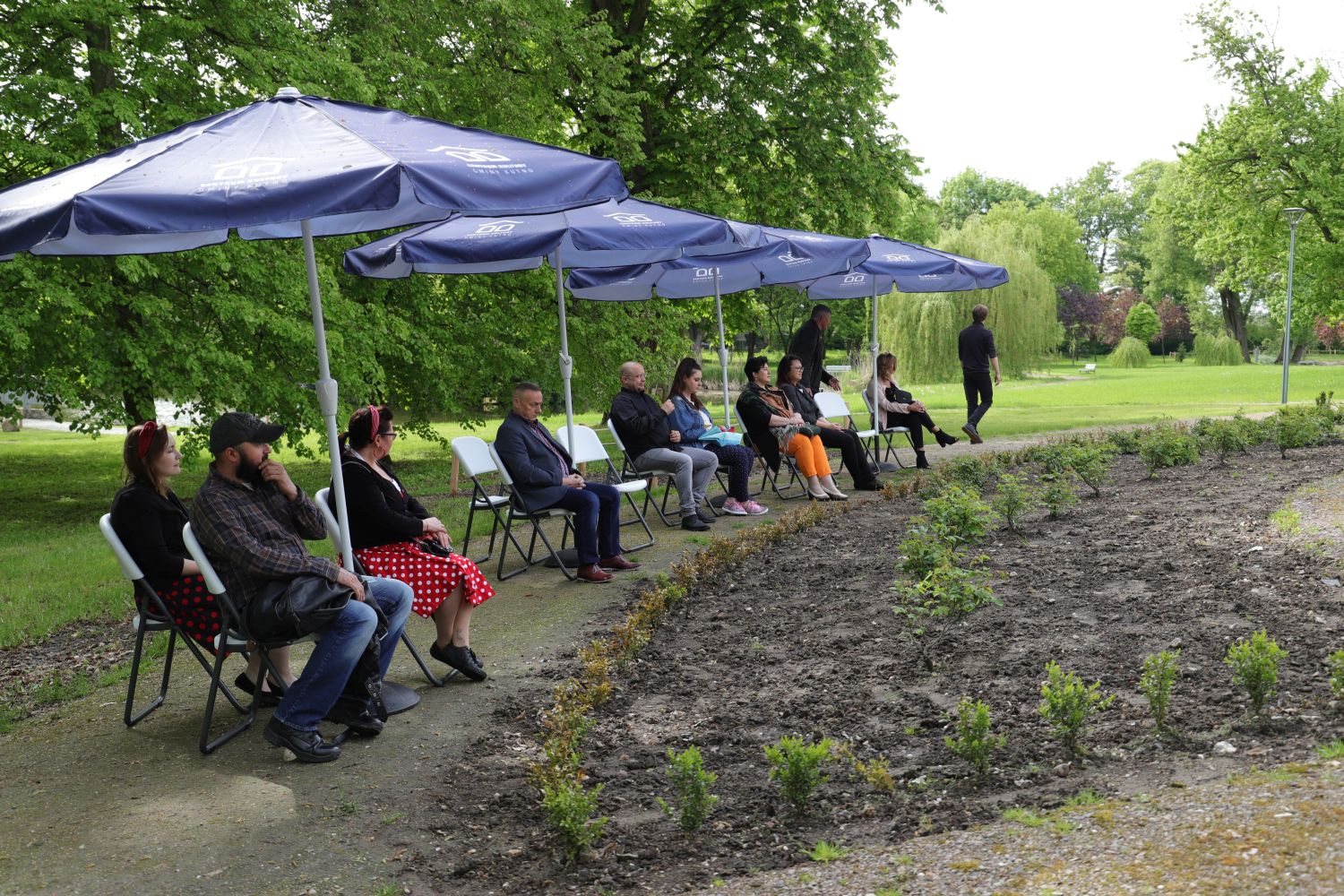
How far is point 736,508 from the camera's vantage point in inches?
426

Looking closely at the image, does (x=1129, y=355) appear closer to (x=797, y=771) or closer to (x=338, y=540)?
(x=338, y=540)

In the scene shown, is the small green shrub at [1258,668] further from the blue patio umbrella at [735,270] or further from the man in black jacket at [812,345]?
the man in black jacket at [812,345]

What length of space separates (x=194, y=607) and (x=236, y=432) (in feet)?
2.89

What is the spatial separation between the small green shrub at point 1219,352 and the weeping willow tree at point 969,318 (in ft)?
97.9

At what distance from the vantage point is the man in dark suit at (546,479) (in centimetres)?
784

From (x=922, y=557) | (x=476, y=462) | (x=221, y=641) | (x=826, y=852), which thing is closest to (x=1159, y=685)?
(x=826, y=852)

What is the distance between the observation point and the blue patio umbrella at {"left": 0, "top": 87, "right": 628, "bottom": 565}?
174 inches

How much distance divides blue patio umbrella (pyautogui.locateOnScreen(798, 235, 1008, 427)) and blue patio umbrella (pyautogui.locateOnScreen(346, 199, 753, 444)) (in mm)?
3422

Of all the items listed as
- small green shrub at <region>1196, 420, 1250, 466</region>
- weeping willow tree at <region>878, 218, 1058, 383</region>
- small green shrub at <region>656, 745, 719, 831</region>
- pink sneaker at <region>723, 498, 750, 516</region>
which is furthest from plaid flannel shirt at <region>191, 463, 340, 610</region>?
weeping willow tree at <region>878, 218, 1058, 383</region>

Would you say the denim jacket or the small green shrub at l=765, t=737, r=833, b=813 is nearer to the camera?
the small green shrub at l=765, t=737, r=833, b=813

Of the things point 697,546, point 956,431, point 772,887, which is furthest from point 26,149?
point 956,431

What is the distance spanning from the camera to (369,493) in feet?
19.0

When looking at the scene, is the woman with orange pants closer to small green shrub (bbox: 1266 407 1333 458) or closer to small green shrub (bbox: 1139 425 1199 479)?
small green shrub (bbox: 1139 425 1199 479)

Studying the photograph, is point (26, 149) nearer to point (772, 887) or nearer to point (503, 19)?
point (503, 19)
